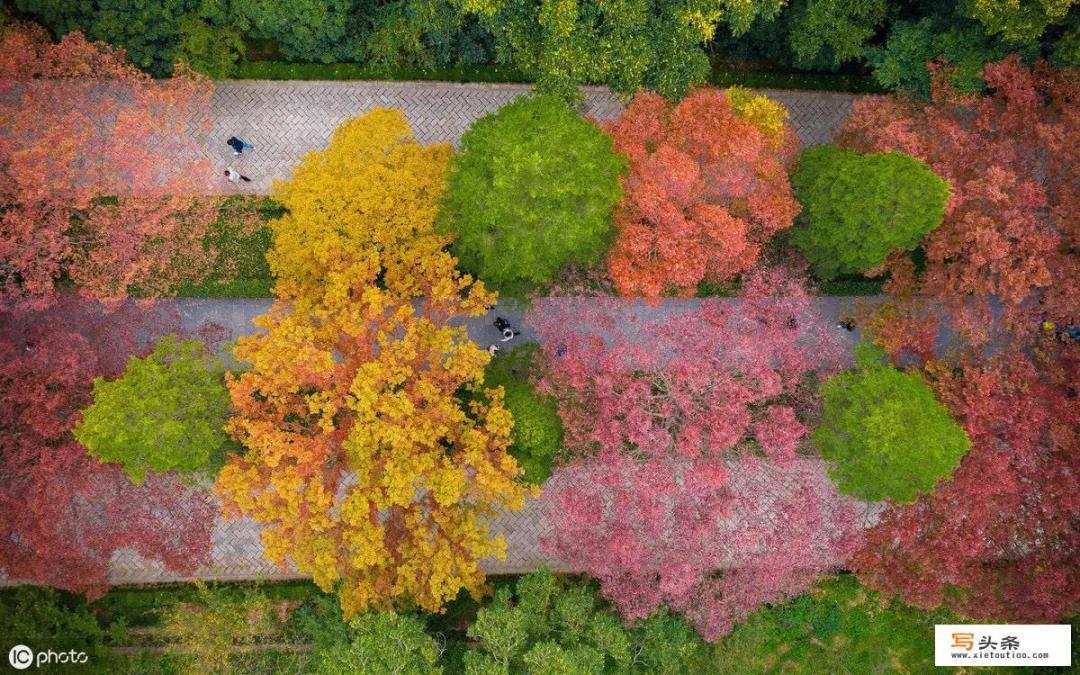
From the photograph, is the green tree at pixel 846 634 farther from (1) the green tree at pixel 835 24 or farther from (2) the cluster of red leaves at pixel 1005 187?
(1) the green tree at pixel 835 24

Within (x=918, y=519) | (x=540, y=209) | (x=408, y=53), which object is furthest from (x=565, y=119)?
(x=918, y=519)

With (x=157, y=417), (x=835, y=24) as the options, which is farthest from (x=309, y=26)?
(x=835, y=24)

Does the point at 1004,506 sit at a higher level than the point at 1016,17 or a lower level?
lower

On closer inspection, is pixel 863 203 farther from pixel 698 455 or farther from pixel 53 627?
pixel 53 627

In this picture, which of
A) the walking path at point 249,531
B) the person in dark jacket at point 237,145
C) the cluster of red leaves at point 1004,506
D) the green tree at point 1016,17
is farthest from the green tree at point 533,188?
the cluster of red leaves at point 1004,506

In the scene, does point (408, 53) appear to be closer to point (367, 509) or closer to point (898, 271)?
point (367, 509)

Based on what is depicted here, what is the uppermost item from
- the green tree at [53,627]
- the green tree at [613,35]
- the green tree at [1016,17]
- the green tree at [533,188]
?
the green tree at [1016,17]
